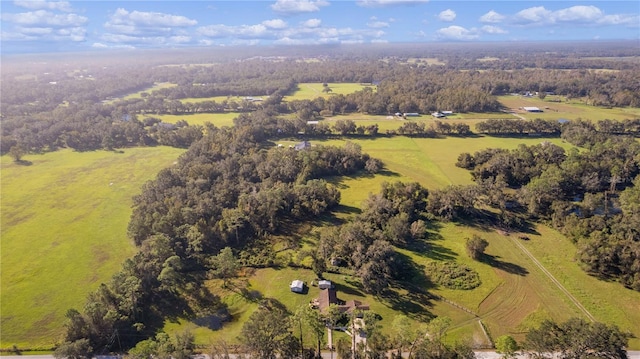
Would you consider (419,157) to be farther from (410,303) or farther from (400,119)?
(410,303)

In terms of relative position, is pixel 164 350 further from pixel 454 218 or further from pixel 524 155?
pixel 524 155

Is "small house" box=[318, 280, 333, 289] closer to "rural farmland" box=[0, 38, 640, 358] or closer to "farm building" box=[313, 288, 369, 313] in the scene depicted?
"rural farmland" box=[0, 38, 640, 358]

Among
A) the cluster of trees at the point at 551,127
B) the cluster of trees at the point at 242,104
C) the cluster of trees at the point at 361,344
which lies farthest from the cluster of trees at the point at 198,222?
the cluster of trees at the point at 551,127

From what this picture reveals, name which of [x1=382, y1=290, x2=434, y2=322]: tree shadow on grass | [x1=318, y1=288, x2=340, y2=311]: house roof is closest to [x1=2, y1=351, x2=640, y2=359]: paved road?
[x1=318, y1=288, x2=340, y2=311]: house roof

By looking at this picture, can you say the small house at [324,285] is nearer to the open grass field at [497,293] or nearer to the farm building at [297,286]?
the open grass field at [497,293]

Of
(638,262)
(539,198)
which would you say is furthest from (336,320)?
(539,198)

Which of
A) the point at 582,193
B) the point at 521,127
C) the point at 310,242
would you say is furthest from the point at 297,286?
the point at 521,127
